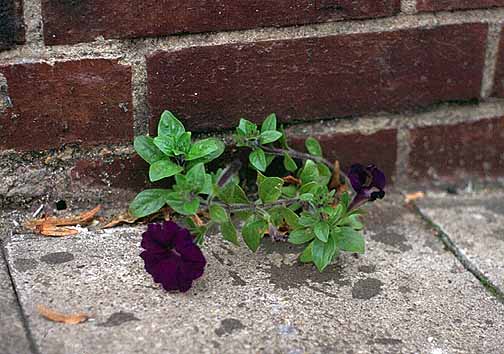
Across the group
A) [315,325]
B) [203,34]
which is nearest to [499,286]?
[315,325]

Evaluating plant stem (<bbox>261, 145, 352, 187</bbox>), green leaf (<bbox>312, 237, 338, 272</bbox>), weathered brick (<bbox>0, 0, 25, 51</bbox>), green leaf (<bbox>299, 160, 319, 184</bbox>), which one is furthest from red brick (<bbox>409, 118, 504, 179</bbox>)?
weathered brick (<bbox>0, 0, 25, 51</bbox>)

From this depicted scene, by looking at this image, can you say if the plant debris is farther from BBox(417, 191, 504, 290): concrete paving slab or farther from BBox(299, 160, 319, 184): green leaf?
BBox(417, 191, 504, 290): concrete paving slab

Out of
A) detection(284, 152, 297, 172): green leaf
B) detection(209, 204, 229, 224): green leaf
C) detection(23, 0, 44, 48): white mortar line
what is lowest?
detection(209, 204, 229, 224): green leaf

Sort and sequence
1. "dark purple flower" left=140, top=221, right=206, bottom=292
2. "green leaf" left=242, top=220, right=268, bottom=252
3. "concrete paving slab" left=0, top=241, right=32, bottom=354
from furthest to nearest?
"green leaf" left=242, top=220, right=268, bottom=252, "dark purple flower" left=140, top=221, right=206, bottom=292, "concrete paving slab" left=0, top=241, right=32, bottom=354

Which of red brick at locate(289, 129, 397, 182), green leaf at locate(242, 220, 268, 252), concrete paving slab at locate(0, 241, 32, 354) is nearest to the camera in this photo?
concrete paving slab at locate(0, 241, 32, 354)

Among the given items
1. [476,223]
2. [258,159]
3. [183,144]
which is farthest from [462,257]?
[183,144]

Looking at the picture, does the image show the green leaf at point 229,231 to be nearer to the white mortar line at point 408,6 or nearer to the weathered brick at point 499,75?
the white mortar line at point 408,6
